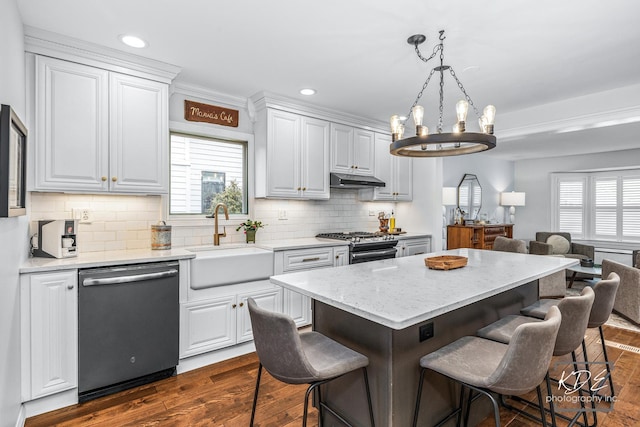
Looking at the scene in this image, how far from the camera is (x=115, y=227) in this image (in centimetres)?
300

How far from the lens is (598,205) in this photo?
7191mm

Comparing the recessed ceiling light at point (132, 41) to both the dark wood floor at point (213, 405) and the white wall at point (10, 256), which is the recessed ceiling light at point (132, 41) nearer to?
the white wall at point (10, 256)

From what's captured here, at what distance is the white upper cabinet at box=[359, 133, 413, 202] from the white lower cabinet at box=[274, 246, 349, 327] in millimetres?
1223

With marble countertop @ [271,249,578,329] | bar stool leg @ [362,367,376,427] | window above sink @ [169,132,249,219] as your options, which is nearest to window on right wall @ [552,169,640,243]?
marble countertop @ [271,249,578,329]

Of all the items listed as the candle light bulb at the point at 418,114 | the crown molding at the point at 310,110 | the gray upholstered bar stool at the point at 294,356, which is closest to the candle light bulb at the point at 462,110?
the candle light bulb at the point at 418,114

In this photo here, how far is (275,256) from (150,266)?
1.14 meters

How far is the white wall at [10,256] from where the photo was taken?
1.67m

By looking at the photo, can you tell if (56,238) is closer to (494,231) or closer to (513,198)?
(494,231)

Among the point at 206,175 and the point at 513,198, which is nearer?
the point at 206,175

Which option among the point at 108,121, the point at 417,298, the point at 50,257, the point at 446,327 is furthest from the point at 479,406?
the point at 108,121

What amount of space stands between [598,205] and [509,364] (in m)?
7.79

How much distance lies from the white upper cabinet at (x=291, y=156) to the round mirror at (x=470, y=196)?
3.61 meters

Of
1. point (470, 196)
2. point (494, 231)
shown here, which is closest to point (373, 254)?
point (494, 231)

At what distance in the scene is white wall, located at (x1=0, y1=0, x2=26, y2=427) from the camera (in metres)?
1.67
